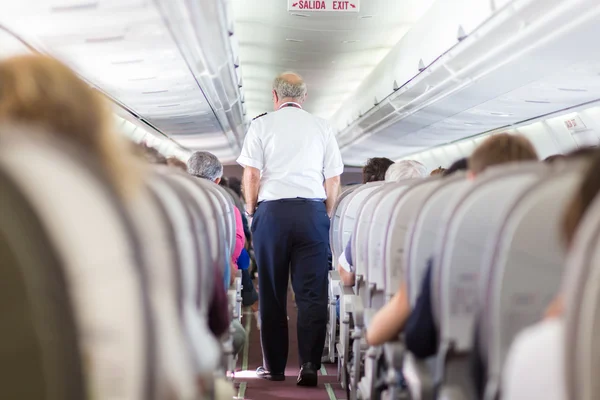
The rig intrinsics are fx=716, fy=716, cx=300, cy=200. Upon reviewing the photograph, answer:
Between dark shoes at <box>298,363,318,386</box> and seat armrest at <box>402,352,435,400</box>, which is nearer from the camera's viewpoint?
seat armrest at <box>402,352,435,400</box>

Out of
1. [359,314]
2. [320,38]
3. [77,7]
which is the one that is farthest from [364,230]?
[320,38]

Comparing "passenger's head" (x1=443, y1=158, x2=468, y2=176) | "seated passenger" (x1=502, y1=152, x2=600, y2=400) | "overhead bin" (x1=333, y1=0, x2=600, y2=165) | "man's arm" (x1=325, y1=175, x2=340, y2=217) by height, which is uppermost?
"overhead bin" (x1=333, y1=0, x2=600, y2=165)

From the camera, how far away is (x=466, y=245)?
2.09 m

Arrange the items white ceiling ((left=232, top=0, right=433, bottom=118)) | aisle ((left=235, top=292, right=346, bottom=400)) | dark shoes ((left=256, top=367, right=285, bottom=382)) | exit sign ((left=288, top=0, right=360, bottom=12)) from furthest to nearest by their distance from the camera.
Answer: white ceiling ((left=232, top=0, right=433, bottom=118)), exit sign ((left=288, top=0, right=360, bottom=12)), dark shoes ((left=256, top=367, right=285, bottom=382)), aisle ((left=235, top=292, right=346, bottom=400))

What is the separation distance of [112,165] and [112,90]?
5.55 m

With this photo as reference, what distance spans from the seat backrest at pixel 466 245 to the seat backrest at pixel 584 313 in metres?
0.46

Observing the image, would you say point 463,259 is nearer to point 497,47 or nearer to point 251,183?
point 251,183

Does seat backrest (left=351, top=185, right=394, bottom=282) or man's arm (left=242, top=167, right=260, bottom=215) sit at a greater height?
man's arm (left=242, top=167, right=260, bottom=215)

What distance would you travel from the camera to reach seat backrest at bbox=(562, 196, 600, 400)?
1432 mm

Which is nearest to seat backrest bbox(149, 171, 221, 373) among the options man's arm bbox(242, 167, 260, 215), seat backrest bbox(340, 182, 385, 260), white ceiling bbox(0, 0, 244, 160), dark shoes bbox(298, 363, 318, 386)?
white ceiling bbox(0, 0, 244, 160)

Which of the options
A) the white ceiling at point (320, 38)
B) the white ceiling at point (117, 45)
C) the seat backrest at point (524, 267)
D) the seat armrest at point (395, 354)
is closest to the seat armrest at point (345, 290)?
the seat armrest at point (395, 354)

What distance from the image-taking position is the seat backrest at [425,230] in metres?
2.35

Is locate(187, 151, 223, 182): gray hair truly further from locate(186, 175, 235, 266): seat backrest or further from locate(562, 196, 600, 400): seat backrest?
locate(562, 196, 600, 400): seat backrest

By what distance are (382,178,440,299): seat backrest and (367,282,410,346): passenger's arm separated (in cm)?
13
